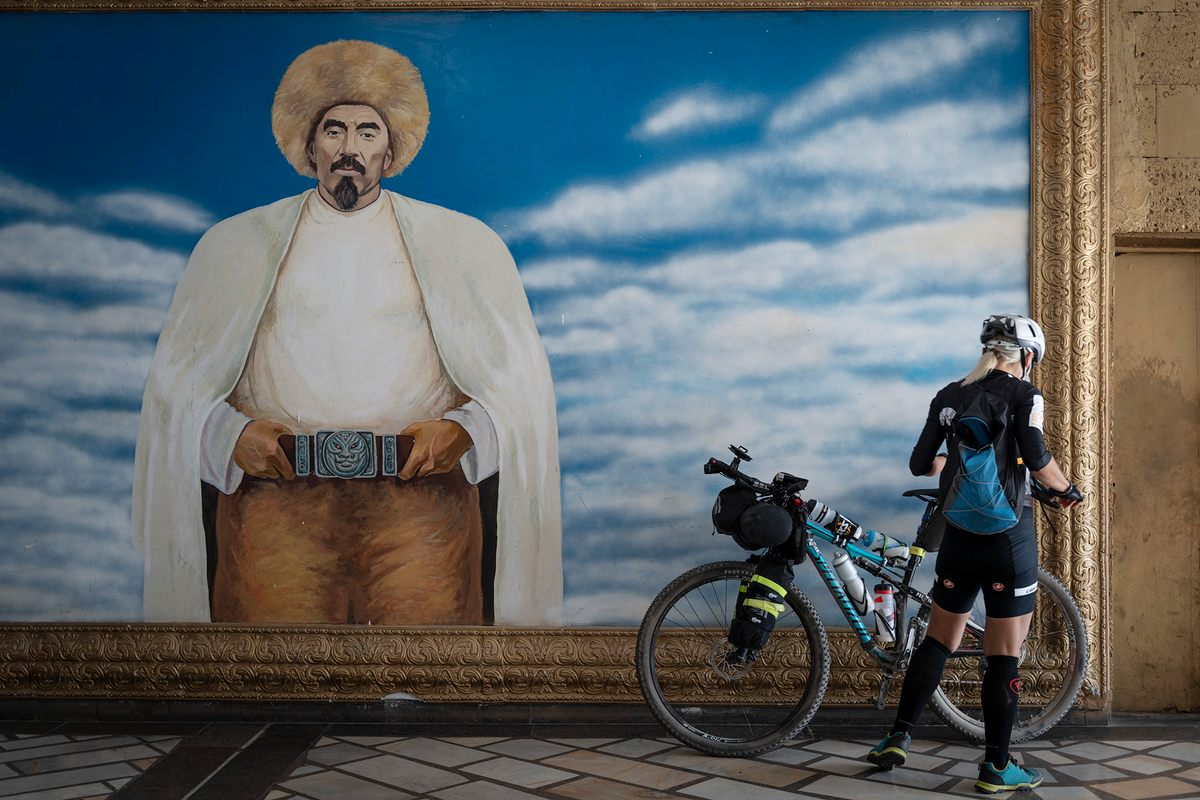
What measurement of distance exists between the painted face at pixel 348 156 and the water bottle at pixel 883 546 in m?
2.83

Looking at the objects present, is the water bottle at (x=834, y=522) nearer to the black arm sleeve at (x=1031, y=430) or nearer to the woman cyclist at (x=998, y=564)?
the woman cyclist at (x=998, y=564)

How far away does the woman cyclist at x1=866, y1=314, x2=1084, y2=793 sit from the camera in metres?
3.81

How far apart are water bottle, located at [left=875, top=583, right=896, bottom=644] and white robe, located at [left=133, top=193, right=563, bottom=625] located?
1.47 m

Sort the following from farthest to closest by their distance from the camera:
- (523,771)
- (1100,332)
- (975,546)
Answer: (1100,332), (523,771), (975,546)

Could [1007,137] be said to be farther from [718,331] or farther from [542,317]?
[542,317]

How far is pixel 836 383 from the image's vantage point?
4.84 m

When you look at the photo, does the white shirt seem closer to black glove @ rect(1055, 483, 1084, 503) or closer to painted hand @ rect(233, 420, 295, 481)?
painted hand @ rect(233, 420, 295, 481)

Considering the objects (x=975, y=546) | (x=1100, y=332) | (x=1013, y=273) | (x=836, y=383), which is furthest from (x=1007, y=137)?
(x=975, y=546)

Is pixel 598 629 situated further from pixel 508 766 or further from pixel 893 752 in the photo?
pixel 893 752

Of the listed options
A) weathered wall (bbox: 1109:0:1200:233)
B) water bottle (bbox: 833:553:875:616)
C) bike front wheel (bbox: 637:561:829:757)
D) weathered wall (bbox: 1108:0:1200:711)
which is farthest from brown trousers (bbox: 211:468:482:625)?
weathered wall (bbox: 1109:0:1200:233)

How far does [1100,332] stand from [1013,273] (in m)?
0.48

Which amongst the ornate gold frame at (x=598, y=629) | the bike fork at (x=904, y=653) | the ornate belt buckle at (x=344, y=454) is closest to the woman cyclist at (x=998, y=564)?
the bike fork at (x=904, y=653)

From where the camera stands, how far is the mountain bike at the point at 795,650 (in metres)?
4.38

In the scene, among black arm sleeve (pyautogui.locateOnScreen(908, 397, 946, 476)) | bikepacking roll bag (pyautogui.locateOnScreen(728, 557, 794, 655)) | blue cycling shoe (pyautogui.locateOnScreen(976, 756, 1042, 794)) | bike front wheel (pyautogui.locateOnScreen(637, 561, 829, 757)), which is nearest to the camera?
blue cycling shoe (pyautogui.locateOnScreen(976, 756, 1042, 794))
